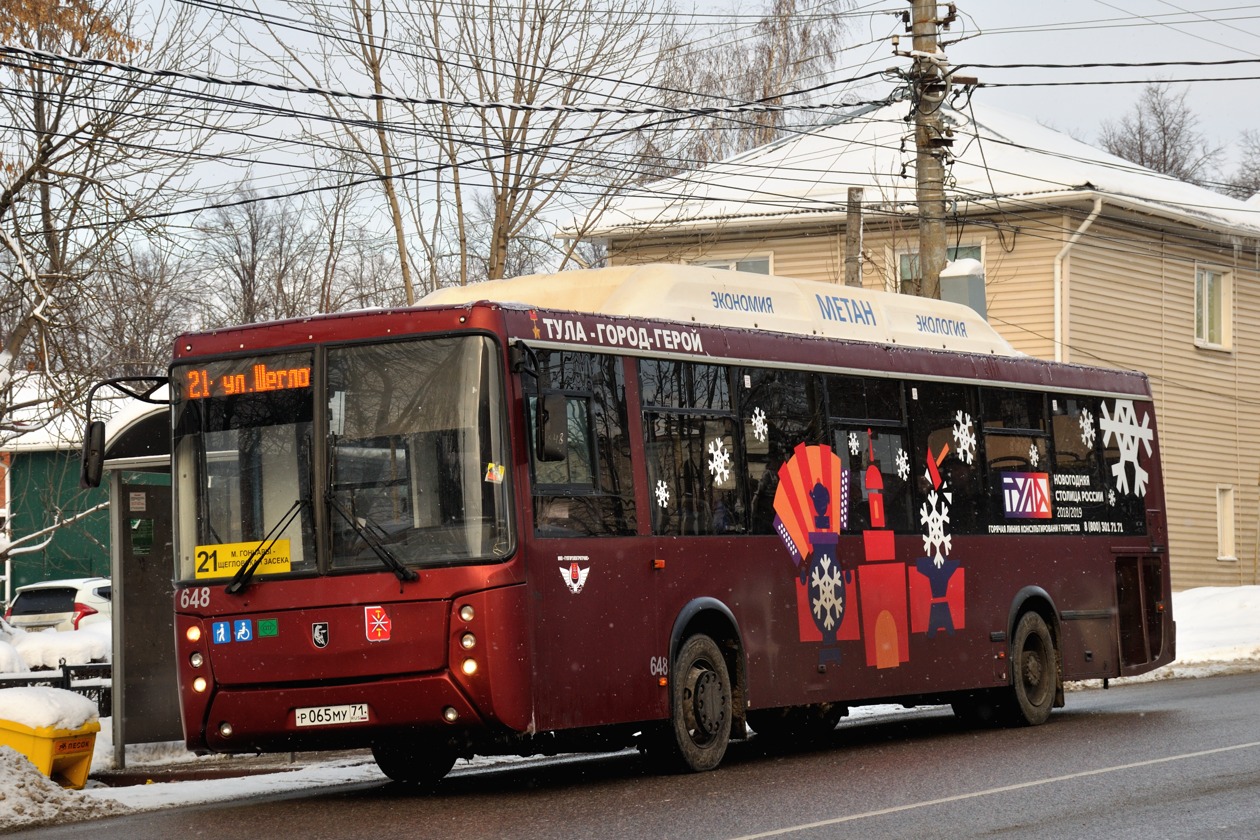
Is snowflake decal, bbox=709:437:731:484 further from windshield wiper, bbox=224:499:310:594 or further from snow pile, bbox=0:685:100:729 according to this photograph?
snow pile, bbox=0:685:100:729

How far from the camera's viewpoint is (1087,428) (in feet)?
57.2

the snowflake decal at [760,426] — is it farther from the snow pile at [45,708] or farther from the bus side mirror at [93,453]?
the snow pile at [45,708]

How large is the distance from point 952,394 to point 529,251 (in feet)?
44.0

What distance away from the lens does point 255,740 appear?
1114 cm

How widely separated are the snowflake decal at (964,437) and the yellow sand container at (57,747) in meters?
7.15

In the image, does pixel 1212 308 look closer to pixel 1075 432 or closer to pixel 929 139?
pixel 929 139

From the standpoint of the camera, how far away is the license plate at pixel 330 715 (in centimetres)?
1081

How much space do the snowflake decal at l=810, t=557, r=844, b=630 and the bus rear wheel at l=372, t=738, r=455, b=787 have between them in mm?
2912

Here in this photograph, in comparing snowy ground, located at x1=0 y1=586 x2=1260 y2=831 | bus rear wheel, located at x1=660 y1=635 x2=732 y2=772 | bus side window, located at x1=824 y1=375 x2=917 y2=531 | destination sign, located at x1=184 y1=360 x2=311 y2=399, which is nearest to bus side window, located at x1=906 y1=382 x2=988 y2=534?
bus side window, located at x1=824 y1=375 x2=917 y2=531

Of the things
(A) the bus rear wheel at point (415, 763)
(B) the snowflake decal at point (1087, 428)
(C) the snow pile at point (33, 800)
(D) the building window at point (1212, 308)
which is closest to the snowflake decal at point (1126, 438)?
(B) the snowflake decal at point (1087, 428)

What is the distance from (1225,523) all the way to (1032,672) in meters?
21.5

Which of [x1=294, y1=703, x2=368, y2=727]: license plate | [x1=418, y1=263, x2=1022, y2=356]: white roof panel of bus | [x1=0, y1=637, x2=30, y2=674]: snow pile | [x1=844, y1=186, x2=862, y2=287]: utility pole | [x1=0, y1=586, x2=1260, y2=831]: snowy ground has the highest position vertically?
[x1=844, y1=186, x2=862, y2=287]: utility pole

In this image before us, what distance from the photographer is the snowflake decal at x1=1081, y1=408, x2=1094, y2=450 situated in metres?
17.4

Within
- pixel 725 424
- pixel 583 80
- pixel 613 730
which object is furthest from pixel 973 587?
pixel 583 80
